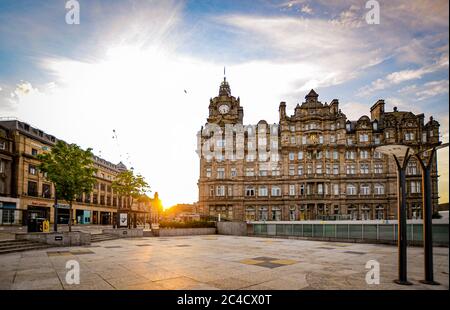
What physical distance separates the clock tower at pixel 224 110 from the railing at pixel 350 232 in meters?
32.9

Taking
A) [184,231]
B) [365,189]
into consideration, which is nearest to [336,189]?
[365,189]

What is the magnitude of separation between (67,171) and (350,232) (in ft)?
76.4

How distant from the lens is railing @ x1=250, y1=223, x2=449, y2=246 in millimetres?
19000

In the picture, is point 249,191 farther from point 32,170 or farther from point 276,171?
point 32,170

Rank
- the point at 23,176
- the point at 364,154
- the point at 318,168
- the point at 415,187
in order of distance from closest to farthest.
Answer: the point at 23,176, the point at 415,187, the point at 318,168, the point at 364,154

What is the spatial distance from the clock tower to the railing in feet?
108

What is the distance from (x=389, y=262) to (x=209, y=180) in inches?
1872

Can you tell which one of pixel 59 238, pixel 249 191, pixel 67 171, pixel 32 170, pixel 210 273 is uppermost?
pixel 32 170

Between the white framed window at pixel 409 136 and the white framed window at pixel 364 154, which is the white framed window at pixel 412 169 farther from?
the white framed window at pixel 364 154

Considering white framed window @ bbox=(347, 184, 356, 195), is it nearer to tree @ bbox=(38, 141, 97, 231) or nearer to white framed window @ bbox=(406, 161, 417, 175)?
white framed window @ bbox=(406, 161, 417, 175)

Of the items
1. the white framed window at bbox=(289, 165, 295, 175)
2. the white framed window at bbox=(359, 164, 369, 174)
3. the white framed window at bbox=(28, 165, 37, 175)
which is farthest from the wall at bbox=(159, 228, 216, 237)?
the white framed window at bbox=(359, 164, 369, 174)

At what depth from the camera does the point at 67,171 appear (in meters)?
22.7

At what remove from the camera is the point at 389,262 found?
41.9 ft
